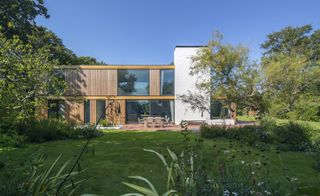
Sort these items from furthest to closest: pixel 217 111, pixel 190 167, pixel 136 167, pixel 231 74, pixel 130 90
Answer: pixel 130 90, pixel 217 111, pixel 231 74, pixel 136 167, pixel 190 167

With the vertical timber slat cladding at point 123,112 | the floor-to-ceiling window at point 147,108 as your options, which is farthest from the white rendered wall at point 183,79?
the vertical timber slat cladding at point 123,112

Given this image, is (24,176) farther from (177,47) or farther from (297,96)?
(177,47)

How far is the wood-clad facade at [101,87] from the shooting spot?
19453 millimetres

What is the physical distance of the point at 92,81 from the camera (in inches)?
774

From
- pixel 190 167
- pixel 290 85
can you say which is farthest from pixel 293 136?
pixel 190 167

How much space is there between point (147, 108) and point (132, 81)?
3.03 meters

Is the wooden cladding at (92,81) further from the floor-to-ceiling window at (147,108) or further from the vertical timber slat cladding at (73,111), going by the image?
the floor-to-ceiling window at (147,108)

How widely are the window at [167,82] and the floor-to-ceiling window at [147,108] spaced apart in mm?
983

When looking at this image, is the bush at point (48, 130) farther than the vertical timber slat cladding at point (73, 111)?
No

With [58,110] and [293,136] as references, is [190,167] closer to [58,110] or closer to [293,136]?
[293,136]

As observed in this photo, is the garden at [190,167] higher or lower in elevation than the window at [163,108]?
lower

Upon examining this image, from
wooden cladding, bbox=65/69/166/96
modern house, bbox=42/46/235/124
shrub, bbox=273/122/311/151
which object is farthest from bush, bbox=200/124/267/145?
wooden cladding, bbox=65/69/166/96

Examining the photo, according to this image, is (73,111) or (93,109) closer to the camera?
(73,111)

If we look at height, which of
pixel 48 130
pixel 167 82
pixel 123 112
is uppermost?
pixel 167 82
